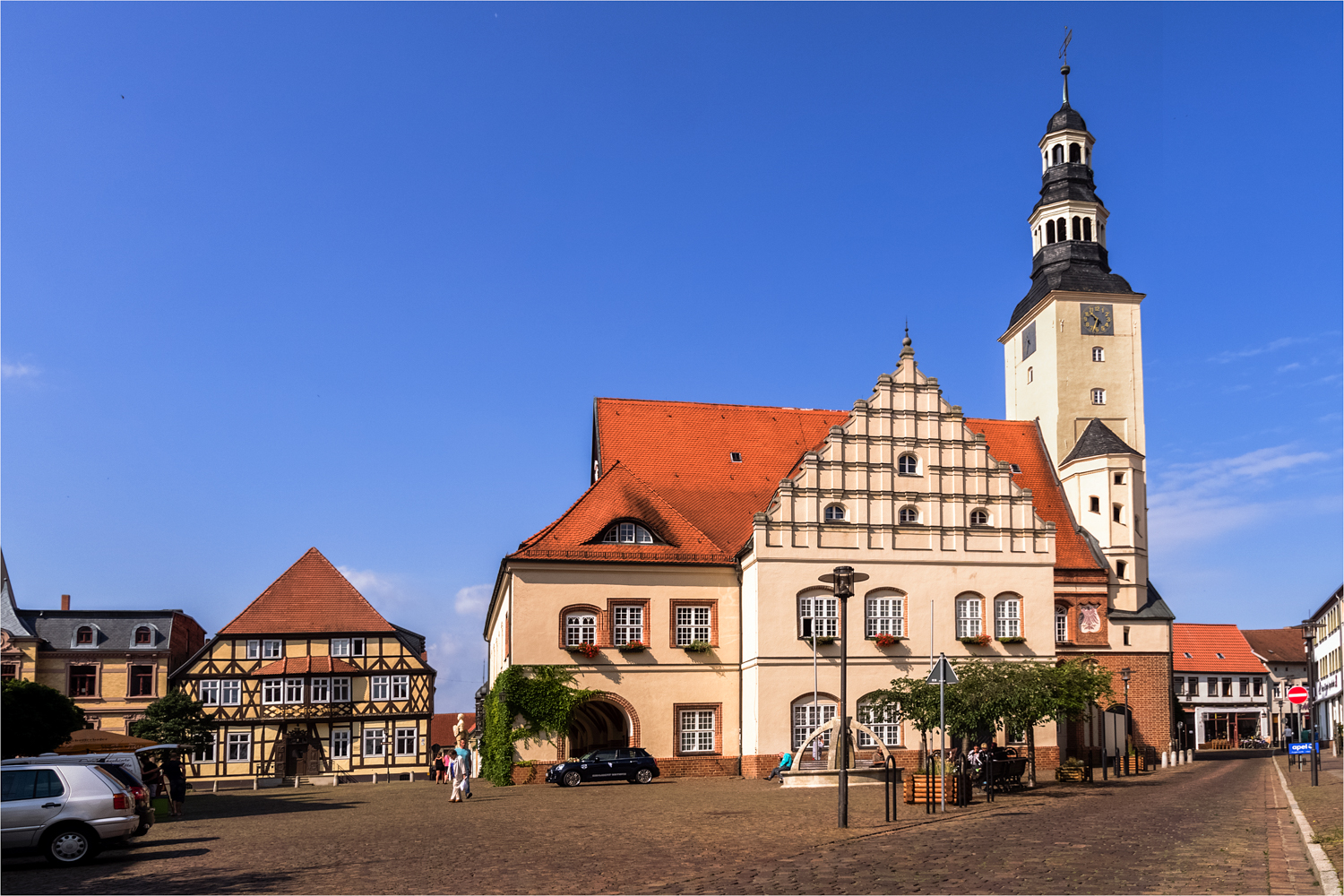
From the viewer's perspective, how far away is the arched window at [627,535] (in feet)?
129

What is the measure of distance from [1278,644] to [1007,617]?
80037 millimetres

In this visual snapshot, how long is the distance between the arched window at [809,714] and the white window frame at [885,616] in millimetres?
2589

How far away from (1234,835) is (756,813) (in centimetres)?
848

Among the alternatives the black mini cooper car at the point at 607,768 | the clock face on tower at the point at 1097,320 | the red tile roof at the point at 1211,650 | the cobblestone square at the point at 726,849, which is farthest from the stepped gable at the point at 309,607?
the red tile roof at the point at 1211,650

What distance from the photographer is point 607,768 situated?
3581 cm

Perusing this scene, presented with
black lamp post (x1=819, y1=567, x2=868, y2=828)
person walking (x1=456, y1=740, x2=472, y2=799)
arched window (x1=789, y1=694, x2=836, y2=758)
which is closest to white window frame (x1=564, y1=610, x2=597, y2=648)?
arched window (x1=789, y1=694, x2=836, y2=758)

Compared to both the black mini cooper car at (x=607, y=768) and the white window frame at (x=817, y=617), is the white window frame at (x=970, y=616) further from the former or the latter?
the black mini cooper car at (x=607, y=768)

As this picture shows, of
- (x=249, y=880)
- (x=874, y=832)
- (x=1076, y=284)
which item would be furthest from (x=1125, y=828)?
(x=1076, y=284)

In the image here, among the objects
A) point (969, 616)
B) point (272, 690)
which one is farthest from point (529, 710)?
point (272, 690)

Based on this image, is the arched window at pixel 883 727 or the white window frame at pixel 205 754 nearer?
the arched window at pixel 883 727

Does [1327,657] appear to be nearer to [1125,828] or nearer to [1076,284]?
[1076,284]

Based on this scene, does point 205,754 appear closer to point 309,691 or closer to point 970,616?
point 309,691

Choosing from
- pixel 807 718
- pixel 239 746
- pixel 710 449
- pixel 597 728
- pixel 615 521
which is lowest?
pixel 239 746

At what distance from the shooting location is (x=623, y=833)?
762 inches
